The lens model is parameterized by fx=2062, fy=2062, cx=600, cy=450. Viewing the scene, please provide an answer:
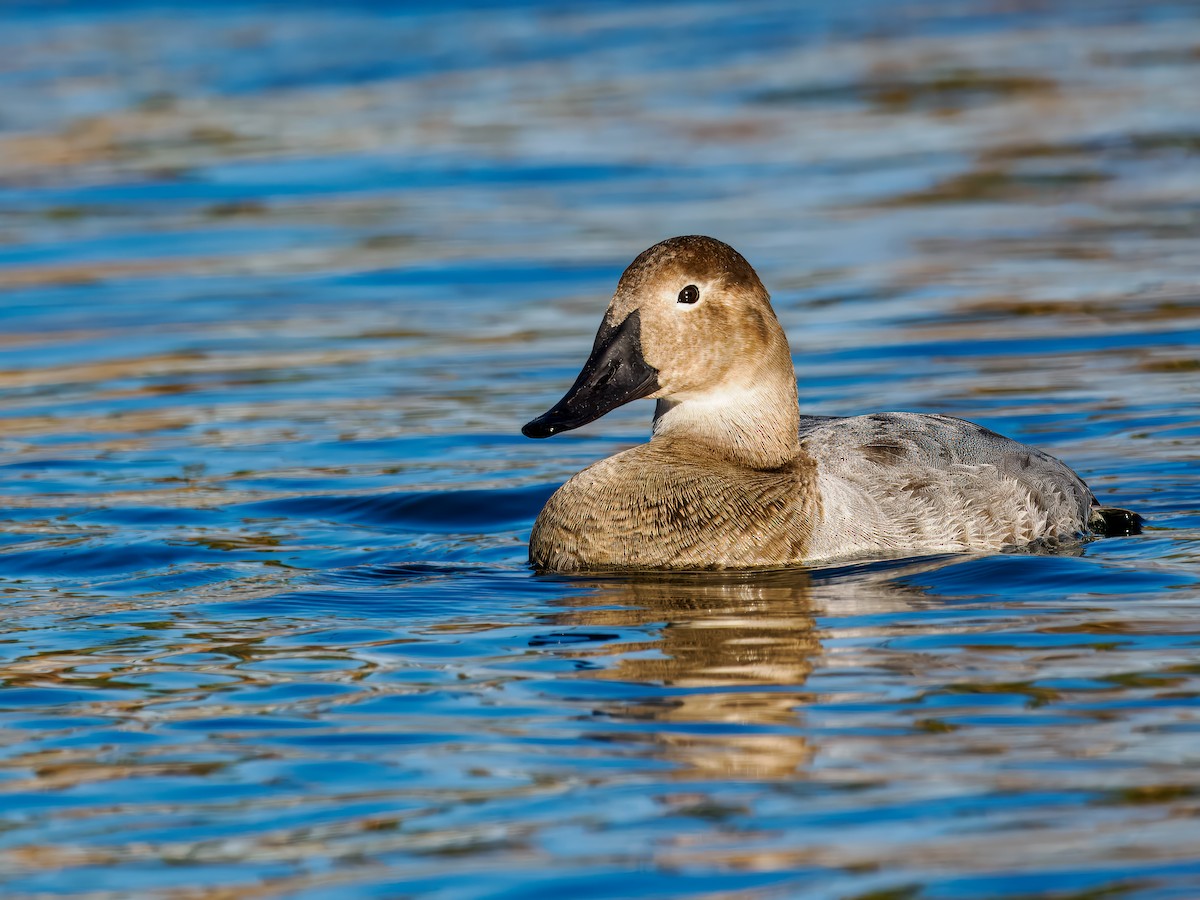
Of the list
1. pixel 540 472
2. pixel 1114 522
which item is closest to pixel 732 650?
pixel 1114 522

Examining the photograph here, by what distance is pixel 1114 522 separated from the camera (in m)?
8.23

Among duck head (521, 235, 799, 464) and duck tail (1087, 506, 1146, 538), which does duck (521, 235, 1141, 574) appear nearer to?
duck head (521, 235, 799, 464)

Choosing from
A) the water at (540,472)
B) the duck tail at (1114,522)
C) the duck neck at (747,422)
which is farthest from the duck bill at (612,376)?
the duck tail at (1114,522)

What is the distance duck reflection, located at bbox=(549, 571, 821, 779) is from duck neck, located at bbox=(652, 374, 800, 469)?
590 millimetres

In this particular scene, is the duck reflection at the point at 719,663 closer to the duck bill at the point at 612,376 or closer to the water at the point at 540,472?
the water at the point at 540,472

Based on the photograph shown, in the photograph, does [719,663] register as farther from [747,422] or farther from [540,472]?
[540,472]

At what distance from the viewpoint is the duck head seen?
24.8 feet

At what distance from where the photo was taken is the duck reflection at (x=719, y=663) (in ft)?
17.4

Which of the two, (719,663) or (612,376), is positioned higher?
(612,376)

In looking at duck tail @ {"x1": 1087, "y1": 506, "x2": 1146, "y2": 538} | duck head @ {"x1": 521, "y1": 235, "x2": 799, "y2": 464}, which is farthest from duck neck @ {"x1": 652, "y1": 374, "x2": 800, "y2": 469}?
duck tail @ {"x1": 1087, "y1": 506, "x2": 1146, "y2": 538}

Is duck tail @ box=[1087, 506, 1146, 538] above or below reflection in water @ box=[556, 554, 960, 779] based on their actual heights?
above

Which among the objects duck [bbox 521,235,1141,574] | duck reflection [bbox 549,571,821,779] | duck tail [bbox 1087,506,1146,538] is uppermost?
duck [bbox 521,235,1141,574]

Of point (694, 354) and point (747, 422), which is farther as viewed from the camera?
point (747, 422)

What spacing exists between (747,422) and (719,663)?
1.79 meters
